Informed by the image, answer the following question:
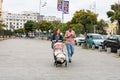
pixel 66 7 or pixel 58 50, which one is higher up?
pixel 66 7

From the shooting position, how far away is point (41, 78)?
12781mm

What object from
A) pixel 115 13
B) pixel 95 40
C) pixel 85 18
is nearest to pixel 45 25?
pixel 85 18

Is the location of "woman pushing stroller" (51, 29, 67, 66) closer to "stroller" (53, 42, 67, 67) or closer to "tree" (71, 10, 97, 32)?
"stroller" (53, 42, 67, 67)

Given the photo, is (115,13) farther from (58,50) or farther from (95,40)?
(58,50)

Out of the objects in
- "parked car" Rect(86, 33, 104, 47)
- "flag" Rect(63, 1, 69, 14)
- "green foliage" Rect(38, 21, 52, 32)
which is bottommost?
"parked car" Rect(86, 33, 104, 47)

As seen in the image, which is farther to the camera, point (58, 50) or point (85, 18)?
point (85, 18)

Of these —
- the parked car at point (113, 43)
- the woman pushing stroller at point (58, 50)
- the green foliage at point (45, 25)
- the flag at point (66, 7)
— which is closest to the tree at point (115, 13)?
the flag at point (66, 7)

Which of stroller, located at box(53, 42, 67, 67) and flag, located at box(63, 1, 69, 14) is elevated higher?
flag, located at box(63, 1, 69, 14)

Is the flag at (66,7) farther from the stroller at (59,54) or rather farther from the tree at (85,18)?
the stroller at (59,54)

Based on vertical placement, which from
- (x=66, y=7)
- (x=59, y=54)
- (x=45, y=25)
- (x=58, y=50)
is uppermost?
(x=66, y=7)

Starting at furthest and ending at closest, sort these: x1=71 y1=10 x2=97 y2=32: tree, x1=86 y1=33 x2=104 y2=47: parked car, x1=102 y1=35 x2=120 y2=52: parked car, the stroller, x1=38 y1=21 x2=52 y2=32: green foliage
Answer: x1=38 y1=21 x2=52 y2=32: green foliage → x1=71 y1=10 x2=97 y2=32: tree → x1=86 y1=33 x2=104 y2=47: parked car → x1=102 y1=35 x2=120 y2=52: parked car → the stroller

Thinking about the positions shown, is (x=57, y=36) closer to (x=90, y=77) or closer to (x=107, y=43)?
(x=90, y=77)

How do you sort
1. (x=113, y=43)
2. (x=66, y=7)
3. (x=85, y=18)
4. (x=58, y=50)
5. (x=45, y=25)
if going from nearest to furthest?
1. (x=58, y=50)
2. (x=113, y=43)
3. (x=66, y=7)
4. (x=85, y=18)
5. (x=45, y=25)

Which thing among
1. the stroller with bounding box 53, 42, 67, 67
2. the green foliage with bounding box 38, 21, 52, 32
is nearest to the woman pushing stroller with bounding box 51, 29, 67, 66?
the stroller with bounding box 53, 42, 67, 67
